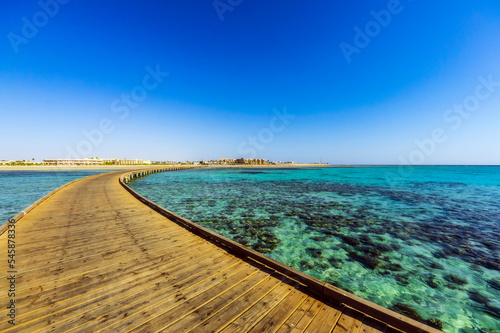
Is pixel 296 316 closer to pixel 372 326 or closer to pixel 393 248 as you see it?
pixel 372 326

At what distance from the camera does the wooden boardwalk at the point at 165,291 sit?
2609mm

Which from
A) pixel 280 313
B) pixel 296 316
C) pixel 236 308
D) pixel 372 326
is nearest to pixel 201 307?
pixel 236 308

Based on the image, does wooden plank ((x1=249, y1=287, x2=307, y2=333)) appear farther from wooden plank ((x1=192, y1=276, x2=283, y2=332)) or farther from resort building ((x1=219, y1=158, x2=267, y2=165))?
resort building ((x1=219, y1=158, x2=267, y2=165))

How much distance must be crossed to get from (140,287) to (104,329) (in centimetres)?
93

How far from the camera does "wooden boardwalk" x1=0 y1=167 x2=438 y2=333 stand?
8.56 feet

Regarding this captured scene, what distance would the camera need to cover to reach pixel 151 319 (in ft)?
8.78

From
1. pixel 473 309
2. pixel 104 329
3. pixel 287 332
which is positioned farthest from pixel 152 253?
pixel 473 309

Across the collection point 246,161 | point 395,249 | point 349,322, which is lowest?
point 395,249

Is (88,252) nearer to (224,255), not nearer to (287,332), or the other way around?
(224,255)

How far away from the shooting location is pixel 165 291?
331cm

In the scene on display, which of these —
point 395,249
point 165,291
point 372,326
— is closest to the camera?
point 372,326

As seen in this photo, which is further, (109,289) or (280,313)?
(109,289)

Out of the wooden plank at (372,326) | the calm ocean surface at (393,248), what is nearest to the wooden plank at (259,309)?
the wooden plank at (372,326)

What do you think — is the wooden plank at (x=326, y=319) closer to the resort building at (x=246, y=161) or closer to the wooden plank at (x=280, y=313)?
the wooden plank at (x=280, y=313)
